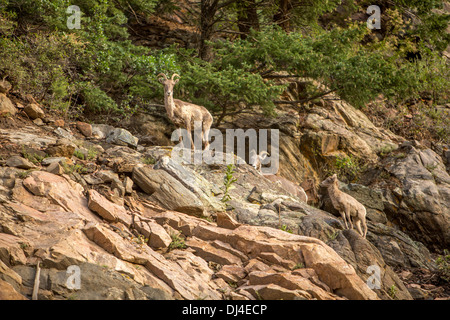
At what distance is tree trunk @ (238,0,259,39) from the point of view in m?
17.8

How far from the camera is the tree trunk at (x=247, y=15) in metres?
17.8

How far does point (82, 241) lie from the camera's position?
6.90m

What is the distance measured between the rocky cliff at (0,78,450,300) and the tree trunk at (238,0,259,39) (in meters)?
6.90

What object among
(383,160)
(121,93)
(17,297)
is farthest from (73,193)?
(383,160)

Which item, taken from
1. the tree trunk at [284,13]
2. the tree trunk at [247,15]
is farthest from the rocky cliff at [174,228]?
the tree trunk at [284,13]

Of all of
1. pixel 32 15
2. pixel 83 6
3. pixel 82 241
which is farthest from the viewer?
pixel 83 6

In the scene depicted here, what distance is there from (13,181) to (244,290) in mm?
4640

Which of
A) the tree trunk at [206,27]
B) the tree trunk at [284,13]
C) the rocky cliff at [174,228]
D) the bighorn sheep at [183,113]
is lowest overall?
the rocky cliff at [174,228]

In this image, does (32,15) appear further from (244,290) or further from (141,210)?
(244,290)

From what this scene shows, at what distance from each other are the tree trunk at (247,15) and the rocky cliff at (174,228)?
6896mm

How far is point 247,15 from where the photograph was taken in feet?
61.2

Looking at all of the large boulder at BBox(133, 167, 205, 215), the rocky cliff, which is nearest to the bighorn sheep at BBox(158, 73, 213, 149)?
the rocky cliff

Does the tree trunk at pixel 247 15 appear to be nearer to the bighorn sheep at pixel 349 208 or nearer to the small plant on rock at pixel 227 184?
the small plant on rock at pixel 227 184

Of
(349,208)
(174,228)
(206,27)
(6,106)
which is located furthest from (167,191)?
(206,27)
